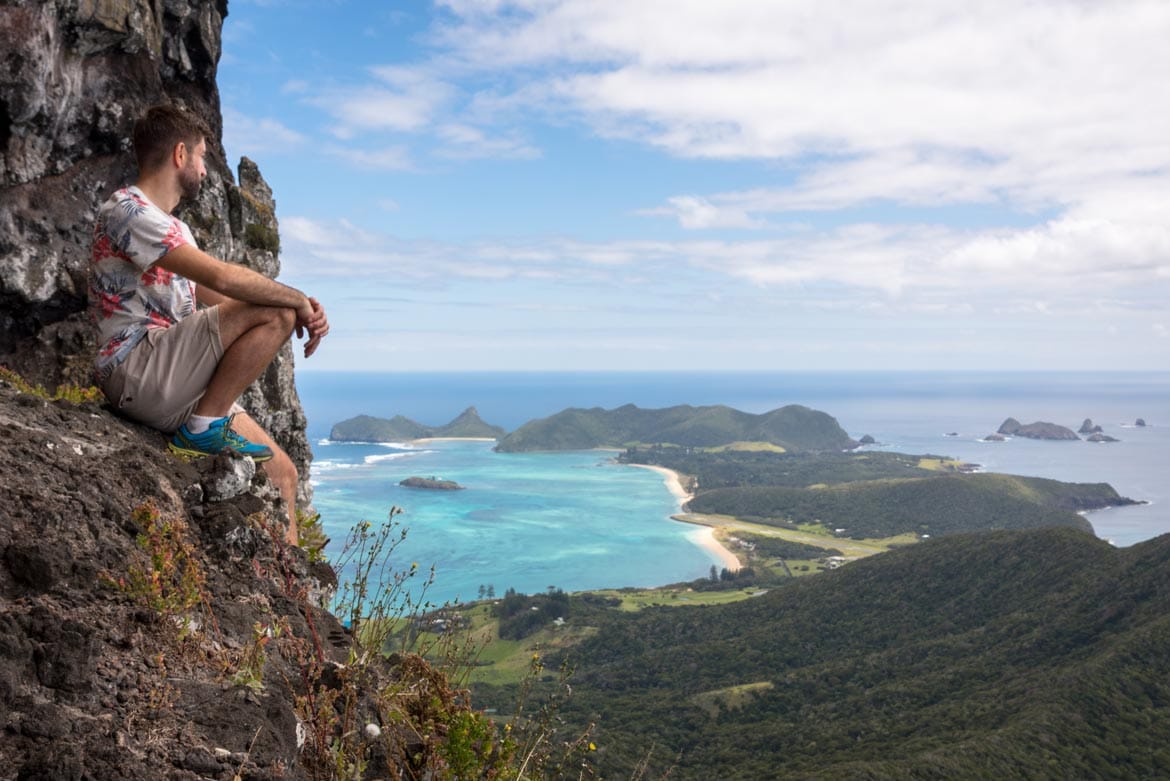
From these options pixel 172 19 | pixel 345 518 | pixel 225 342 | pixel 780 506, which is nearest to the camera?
pixel 225 342

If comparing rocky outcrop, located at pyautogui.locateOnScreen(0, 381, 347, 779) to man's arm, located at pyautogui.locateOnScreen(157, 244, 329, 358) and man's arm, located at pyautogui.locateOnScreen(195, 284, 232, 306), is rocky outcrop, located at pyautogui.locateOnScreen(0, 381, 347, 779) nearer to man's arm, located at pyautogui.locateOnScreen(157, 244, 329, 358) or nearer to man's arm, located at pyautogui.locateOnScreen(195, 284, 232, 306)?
man's arm, located at pyautogui.locateOnScreen(157, 244, 329, 358)

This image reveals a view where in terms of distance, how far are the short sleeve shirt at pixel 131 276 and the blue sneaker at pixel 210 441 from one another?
59 cm

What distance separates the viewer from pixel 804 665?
194ft

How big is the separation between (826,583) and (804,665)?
648 inches

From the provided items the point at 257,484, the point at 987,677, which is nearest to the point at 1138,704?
the point at 987,677

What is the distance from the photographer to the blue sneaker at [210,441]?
4828mm

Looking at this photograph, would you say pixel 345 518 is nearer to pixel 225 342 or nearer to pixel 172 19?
pixel 172 19

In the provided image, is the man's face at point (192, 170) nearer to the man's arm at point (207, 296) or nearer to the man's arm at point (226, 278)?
the man's arm at point (226, 278)

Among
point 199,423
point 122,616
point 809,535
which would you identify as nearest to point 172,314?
point 199,423

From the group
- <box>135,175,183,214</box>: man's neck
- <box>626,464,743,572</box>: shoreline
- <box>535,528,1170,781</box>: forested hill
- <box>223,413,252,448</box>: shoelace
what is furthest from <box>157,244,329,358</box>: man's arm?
<box>626,464,743,572</box>: shoreline

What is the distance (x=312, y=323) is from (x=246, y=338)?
0.38 m

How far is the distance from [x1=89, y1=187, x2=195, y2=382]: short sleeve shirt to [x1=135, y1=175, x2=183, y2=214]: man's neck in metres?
0.11

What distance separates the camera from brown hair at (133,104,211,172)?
182 inches

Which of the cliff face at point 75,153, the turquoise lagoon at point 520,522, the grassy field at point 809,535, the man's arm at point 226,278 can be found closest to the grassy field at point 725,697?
the turquoise lagoon at point 520,522
